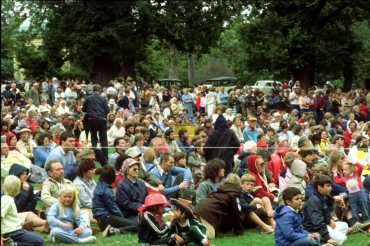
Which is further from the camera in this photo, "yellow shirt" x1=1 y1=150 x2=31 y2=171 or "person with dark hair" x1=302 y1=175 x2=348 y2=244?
"yellow shirt" x1=1 y1=150 x2=31 y2=171

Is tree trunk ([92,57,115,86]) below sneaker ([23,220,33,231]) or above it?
above

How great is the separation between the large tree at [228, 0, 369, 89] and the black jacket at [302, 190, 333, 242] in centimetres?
2925

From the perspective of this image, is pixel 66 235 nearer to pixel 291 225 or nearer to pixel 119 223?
pixel 119 223

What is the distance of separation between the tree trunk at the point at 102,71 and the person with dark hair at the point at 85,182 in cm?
3335

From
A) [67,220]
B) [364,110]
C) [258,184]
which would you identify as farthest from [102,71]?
[67,220]

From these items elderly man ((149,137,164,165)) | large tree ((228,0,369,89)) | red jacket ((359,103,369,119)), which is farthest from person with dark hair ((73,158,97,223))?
large tree ((228,0,369,89))

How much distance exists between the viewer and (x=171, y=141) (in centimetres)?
1770

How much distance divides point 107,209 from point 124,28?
106 ft

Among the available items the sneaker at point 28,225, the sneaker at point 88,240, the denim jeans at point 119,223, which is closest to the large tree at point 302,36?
the denim jeans at point 119,223

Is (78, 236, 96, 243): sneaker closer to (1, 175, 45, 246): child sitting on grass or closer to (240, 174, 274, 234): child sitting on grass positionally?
(1, 175, 45, 246): child sitting on grass

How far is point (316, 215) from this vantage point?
Answer: 11.6 meters

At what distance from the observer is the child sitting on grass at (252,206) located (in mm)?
12383

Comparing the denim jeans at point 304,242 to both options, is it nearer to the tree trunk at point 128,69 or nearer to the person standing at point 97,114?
the person standing at point 97,114

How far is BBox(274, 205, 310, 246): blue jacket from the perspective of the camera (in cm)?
1038
